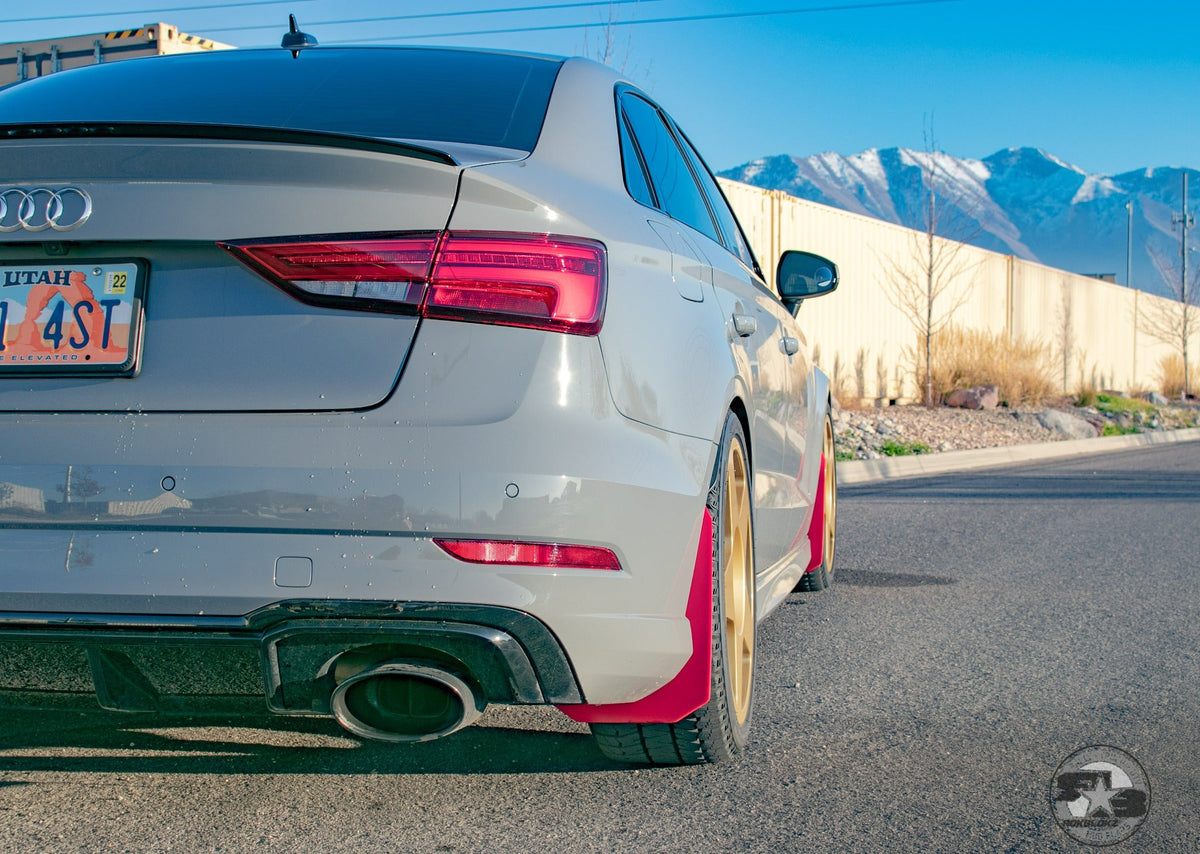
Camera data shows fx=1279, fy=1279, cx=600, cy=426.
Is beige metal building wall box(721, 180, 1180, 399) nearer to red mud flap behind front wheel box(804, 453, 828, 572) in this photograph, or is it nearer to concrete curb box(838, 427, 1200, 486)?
concrete curb box(838, 427, 1200, 486)

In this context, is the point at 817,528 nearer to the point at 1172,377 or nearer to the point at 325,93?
the point at 325,93

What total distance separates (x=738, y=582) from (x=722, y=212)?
5.07ft

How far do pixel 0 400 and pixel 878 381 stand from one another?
1971 cm

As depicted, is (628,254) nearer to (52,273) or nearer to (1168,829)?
(52,273)

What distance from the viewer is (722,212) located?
170 inches

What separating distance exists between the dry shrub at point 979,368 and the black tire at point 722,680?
1931cm

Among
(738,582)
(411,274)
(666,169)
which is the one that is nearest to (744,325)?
(666,169)

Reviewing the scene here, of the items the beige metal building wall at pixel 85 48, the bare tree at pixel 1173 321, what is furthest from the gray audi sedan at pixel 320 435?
the bare tree at pixel 1173 321

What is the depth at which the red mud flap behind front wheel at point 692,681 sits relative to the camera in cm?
254

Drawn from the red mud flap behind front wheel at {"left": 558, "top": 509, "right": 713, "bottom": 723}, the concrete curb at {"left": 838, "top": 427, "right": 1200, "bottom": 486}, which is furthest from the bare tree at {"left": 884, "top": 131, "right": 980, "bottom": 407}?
the red mud flap behind front wheel at {"left": 558, "top": 509, "right": 713, "bottom": 723}

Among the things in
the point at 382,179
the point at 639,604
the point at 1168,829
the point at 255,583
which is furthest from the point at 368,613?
the point at 1168,829

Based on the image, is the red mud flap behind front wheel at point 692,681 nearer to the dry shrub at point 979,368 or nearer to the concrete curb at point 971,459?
the concrete curb at point 971,459

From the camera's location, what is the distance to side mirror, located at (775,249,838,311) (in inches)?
177

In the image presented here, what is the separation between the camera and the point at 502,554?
7.38 ft
